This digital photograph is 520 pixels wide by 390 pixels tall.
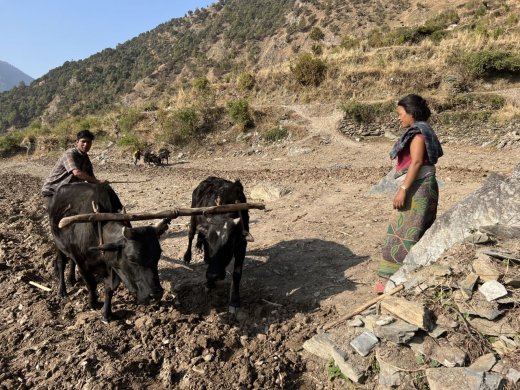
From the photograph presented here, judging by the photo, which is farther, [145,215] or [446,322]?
[145,215]

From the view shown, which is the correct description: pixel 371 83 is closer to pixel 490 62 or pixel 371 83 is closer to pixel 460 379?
pixel 490 62

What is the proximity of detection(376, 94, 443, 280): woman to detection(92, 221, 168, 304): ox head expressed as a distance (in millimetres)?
2705

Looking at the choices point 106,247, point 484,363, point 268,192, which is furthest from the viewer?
point 268,192

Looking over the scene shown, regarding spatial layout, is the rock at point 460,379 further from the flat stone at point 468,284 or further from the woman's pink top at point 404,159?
Result: the woman's pink top at point 404,159

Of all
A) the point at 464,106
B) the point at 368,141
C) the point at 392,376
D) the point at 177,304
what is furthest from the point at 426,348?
the point at 464,106

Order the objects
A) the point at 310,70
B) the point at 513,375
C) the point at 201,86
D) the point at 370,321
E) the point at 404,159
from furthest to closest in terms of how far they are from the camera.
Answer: the point at 201,86
the point at 310,70
the point at 404,159
the point at 370,321
the point at 513,375

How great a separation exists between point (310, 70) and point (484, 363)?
76.5ft

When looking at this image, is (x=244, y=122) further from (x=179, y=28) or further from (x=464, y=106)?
(x=179, y=28)

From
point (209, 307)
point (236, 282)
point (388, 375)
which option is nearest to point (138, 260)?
point (209, 307)

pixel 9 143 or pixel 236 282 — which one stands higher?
pixel 9 143

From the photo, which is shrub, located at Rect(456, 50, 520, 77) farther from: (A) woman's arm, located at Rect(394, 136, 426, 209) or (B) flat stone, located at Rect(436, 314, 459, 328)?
(B) flat stone, located at Rect(436, 314, 459, 328)

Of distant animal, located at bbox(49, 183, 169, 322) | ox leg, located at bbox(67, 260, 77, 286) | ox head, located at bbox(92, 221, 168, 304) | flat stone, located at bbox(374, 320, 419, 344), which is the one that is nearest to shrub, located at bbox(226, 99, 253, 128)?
ox leg, located at bbox(67, 260, 77, 286)

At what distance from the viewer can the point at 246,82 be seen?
26.7m

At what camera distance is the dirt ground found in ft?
12.6
